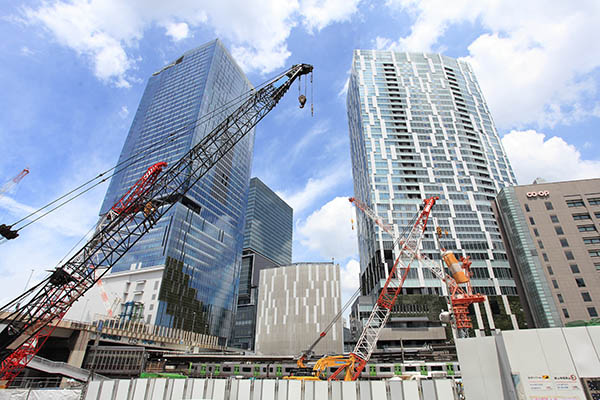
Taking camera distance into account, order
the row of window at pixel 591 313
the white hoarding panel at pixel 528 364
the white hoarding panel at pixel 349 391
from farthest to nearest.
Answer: the row of window at pixel 591 313 → the white hoarding panel at pixel 349 391 → the white hoarding panel at pixel 528 364

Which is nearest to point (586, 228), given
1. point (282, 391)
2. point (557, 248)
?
point (557, 248)

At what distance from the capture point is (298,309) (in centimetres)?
12050

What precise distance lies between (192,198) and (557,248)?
119888mm

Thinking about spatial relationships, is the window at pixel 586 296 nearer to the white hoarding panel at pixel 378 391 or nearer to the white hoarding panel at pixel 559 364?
the white hoarding panel at pixel 559 364

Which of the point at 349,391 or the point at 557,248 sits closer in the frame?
the point at 349,391

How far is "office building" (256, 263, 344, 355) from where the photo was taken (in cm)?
11475

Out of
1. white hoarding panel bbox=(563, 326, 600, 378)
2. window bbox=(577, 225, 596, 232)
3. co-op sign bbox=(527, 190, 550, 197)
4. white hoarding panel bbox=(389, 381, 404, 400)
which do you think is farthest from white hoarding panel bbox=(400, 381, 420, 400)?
co-op sign bbox=(527, 190, 550, 197)

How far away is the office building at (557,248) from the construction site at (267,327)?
13.5m

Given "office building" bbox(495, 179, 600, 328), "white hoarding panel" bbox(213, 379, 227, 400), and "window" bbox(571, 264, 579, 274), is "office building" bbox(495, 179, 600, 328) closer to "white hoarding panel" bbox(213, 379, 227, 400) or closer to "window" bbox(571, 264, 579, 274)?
"window" bbox(571, 264, 579, 274)

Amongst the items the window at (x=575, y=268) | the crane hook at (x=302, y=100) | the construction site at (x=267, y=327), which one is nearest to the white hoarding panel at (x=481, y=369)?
the construction site at (x=267, y=327)

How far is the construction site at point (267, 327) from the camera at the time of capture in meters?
13.1

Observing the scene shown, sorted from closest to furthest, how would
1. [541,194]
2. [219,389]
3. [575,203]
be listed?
[219,389]
[575,203]
[541,194]

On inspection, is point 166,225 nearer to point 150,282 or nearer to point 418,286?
point 150,282

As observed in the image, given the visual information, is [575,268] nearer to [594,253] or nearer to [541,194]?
[594,253]
